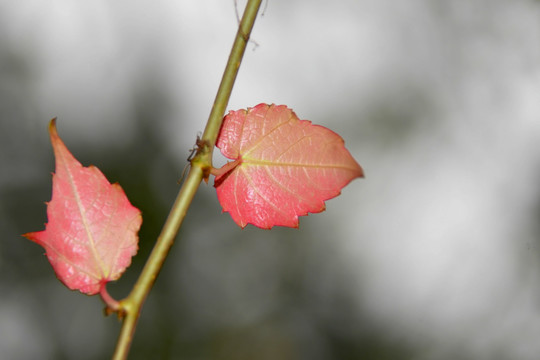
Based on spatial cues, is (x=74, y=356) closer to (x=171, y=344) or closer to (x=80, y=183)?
(x=171, y=344)

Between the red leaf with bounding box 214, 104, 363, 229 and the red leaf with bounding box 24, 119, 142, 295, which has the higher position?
the red leaf with bounding box 214, 104, 363, 229

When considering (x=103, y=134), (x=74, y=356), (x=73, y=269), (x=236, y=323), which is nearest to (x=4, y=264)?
(x=74, y=356)

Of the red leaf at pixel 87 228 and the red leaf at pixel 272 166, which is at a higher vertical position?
the red leaf at pixel 272 166
